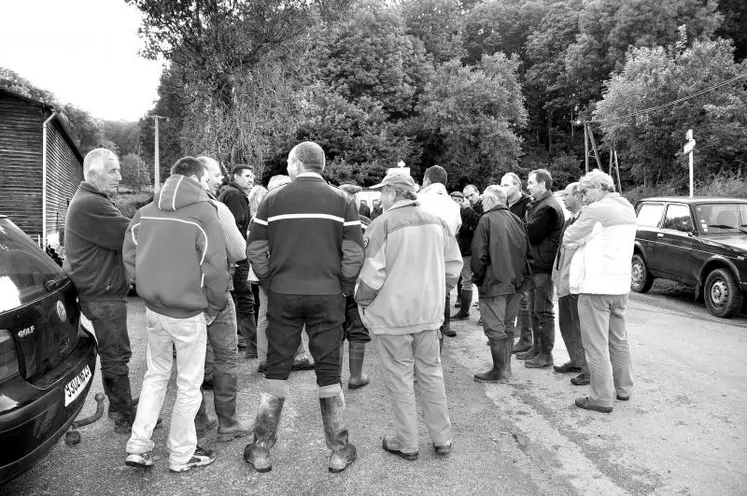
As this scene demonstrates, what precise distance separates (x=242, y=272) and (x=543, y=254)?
329 centimetres

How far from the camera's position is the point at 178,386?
3.52 meters

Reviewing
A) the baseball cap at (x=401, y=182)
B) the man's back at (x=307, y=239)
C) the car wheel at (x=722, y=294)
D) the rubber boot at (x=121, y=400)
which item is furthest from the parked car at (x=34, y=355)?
the car wheel at (x=722, y=294)

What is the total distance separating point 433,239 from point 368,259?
1.60 ft

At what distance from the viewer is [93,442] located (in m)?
3.98

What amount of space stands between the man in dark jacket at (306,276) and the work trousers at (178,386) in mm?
443

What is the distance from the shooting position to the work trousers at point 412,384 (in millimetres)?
3754

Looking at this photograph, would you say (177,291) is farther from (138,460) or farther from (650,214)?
(650,214)

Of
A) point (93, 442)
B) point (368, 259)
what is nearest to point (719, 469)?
point (368, 259)

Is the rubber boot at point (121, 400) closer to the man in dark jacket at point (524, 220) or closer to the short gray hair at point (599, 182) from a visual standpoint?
the short gray hair at point (599, 182)

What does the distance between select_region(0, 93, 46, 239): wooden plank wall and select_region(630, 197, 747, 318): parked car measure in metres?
19.2

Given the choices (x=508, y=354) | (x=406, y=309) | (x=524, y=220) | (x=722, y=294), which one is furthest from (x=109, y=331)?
(x=722, y=294)

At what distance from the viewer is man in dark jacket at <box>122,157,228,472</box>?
3.44 meters

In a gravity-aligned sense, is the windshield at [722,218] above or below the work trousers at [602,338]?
above

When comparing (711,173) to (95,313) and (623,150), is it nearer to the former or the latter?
(623,150)
